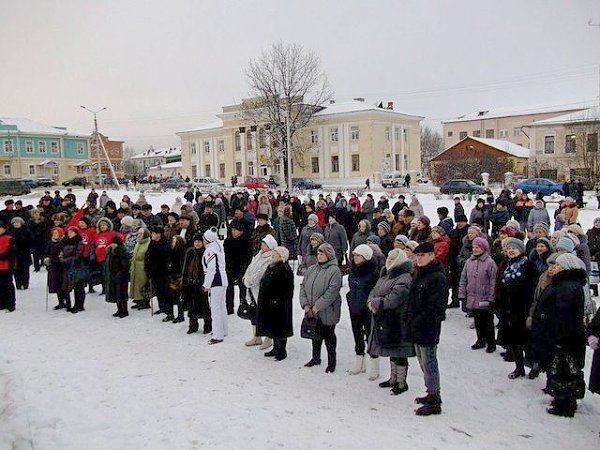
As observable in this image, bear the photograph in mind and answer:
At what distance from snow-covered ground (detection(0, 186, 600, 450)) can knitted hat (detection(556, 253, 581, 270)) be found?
158cm

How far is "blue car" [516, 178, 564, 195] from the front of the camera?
33.5m

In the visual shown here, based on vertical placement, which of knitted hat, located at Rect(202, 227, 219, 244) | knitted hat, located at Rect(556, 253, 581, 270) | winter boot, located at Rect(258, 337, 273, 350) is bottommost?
winter boot, located at Rect(258, 337, 273, 350)

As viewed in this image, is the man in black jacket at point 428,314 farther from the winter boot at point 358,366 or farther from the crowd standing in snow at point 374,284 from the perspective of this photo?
the winter boot at point 358,366

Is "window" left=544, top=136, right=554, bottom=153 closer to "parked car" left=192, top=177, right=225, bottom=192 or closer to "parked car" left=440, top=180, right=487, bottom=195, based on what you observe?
"parked car" left=440, top=180, right=487, bottom=195

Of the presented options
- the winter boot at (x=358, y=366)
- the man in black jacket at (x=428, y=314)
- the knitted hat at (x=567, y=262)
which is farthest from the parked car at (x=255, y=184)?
the knitted hat at (x=567, y=262)

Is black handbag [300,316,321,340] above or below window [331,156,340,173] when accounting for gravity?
below

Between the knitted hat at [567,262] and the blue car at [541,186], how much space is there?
29475 millimetres

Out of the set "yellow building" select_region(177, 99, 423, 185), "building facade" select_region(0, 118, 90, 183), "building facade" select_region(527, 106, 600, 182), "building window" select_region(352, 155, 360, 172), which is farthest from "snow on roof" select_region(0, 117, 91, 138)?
"building facade" select_region(527, 106, 600, 182)

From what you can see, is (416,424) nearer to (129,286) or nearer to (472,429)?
(472,429)

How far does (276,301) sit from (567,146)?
50584 mm

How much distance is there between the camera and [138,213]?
46.3 feet

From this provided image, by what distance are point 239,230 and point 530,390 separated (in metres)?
5.08

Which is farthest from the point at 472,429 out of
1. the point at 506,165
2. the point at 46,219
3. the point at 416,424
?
the point at 506,165

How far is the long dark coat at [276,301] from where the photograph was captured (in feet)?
24.2
